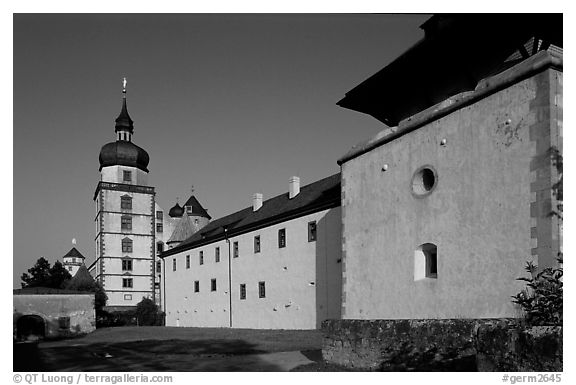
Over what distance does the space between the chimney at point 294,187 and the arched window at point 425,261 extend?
54.9 ft

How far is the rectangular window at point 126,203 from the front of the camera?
5069 centimetres

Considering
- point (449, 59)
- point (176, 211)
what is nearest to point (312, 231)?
point (449, 59)

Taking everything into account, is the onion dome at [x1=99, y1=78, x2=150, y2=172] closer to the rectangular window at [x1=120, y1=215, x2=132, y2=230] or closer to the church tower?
the church tower

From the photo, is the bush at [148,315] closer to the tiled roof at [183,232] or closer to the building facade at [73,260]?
the tiled roof at [183,232]

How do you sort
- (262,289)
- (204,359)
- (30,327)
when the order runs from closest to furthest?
1. (204,359)
2. (262,289)
3. (30,327)

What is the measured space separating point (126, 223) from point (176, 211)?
42.8 ft

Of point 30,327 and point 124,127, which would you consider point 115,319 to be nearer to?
point 30,327

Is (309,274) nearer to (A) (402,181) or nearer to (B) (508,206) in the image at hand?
(A) (402,181)

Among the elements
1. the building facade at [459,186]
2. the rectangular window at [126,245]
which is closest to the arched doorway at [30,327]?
the rectangular window at [126,245]

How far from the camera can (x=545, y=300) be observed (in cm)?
791

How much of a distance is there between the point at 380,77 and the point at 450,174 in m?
4.93

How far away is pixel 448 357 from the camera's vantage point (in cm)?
866

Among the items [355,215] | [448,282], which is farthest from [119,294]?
[448,282]

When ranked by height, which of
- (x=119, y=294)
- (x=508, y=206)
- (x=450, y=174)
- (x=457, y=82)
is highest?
(x=457, y=82)
